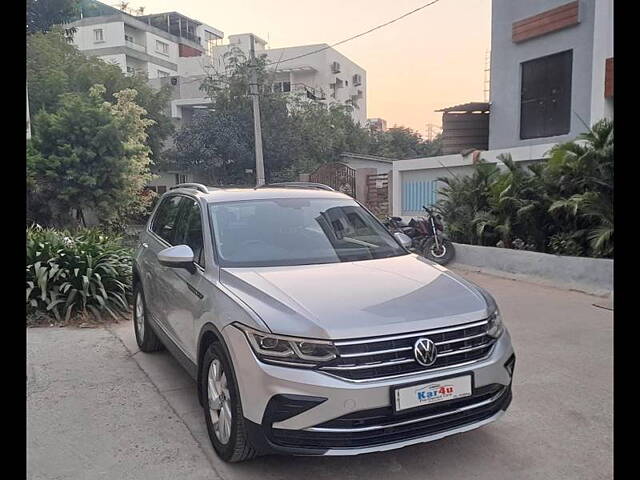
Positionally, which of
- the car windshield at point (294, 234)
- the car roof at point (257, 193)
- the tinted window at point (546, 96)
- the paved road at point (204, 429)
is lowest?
the paved road at point (204, 429)

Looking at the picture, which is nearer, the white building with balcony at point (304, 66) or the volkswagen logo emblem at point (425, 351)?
the volkswagen logo emblem at point (425, 351)

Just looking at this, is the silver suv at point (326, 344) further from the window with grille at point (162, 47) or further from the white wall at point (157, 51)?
the window with grille at point (162, 47)

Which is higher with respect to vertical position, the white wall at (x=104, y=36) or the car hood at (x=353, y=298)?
the white wall at (x=104, y=36)

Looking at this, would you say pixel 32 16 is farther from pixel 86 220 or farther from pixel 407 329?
pixel 407 329

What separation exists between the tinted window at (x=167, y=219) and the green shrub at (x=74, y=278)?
176cm

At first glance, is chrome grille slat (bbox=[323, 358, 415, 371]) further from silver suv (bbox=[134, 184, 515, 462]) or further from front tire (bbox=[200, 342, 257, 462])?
front tire (bbox=[200, 342, 257, 462])

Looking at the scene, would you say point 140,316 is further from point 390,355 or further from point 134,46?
point 134,46

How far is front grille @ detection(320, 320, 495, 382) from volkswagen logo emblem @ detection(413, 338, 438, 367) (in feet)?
0.06

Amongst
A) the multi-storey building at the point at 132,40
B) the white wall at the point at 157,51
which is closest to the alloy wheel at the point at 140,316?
the multi-storey building at the point at 132,40

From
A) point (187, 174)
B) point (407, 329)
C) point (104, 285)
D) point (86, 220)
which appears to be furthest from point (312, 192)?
point (187, 174)

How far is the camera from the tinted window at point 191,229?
3.86 metres

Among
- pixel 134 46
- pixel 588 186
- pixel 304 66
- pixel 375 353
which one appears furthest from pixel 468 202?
pixel 134 46

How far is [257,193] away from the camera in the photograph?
14.4 ft

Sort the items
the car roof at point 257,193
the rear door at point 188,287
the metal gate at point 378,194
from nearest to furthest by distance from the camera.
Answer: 1. the rear door at point 188,287
2. the car roof at point 257,193
3. the metal gate at point 378,194
